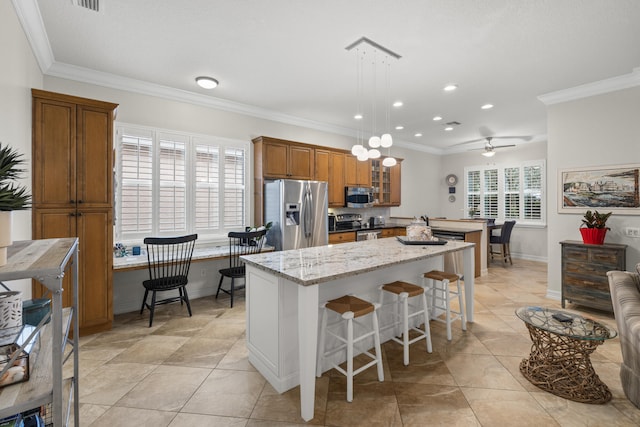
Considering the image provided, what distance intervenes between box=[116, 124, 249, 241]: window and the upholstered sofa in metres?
4.33

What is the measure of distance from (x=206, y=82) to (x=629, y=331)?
182 inches

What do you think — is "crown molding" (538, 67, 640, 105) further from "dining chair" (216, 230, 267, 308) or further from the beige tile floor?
"dining chair" (216, 230, 267, 308)

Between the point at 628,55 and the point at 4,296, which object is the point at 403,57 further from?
the point at 4,296

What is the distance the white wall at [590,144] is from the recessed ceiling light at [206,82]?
466 centimetres

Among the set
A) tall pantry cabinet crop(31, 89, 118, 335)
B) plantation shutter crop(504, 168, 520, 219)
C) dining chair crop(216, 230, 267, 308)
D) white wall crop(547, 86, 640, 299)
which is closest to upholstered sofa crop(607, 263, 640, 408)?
white wall crop(547, 86, 640, 299)

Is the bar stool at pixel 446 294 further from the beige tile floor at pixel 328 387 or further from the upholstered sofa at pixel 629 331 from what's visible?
the upholstered sofa at pixel 629 331

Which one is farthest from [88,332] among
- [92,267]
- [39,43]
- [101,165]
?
[39,43]

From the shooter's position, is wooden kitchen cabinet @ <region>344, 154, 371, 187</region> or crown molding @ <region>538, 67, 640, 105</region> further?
wooden kitchen cabinet @ <region>344, 154, 371, 187</region>

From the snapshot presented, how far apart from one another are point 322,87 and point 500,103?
2.81 m

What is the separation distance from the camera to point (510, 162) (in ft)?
24.7

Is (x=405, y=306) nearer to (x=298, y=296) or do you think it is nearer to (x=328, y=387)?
(x=328, y=387)

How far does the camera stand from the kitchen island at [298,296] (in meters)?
1.91

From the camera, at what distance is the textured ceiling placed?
246 cm

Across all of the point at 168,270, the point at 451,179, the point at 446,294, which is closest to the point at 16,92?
the point at 168,270
